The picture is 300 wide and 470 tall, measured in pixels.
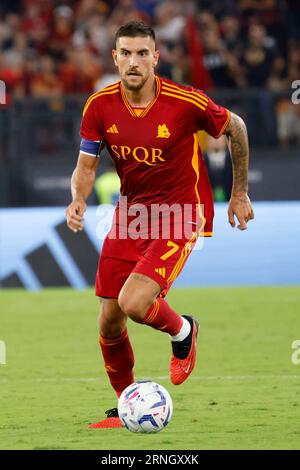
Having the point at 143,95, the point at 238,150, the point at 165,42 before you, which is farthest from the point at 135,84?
Result: the point at 165,42

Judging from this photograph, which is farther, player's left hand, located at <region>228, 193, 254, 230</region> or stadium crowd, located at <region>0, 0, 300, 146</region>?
stadium crowd, located at <region>0, 0, 300, 146</region>

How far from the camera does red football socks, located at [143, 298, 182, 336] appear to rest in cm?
695

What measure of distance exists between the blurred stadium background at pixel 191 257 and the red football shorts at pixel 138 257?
33.6 inches

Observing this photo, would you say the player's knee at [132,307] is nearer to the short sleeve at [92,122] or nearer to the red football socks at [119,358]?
the red football socks at [119,358]

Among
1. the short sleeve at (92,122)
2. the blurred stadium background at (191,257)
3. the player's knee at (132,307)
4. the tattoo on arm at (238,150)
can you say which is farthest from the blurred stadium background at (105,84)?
the player's knee at (132,307)

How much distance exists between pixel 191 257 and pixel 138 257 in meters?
6.71

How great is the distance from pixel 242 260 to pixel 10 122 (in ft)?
14.1

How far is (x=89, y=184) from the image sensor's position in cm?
722

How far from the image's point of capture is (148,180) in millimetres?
7164

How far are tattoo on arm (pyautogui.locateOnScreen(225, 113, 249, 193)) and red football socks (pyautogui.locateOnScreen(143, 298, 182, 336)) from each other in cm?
88
